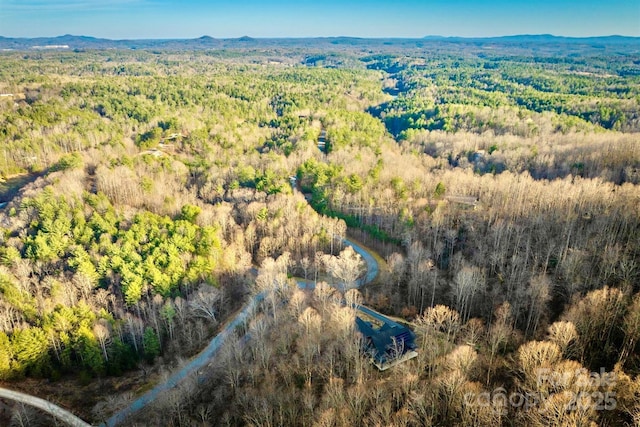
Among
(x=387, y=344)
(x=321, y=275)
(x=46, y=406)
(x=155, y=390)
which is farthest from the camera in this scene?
(x=321, y=275)

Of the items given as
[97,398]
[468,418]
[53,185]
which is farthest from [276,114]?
[468,418]

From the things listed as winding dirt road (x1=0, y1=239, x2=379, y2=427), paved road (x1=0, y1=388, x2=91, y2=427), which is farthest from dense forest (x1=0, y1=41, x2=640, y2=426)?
winding dirt road (x1=0, y1=239, x2=379, y2=427)

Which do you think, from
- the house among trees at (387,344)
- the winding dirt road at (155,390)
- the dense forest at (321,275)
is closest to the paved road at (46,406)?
the winding dirt road at (155,390)

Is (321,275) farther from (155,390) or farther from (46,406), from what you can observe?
(46,406)

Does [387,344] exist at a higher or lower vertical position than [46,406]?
higher

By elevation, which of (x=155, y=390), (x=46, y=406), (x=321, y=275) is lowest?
(x=155, y=390)

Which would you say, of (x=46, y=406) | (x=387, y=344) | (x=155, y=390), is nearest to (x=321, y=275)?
(x=387, y=344)

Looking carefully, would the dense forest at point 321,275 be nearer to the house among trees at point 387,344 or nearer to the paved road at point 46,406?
the paved road at point 46,406
